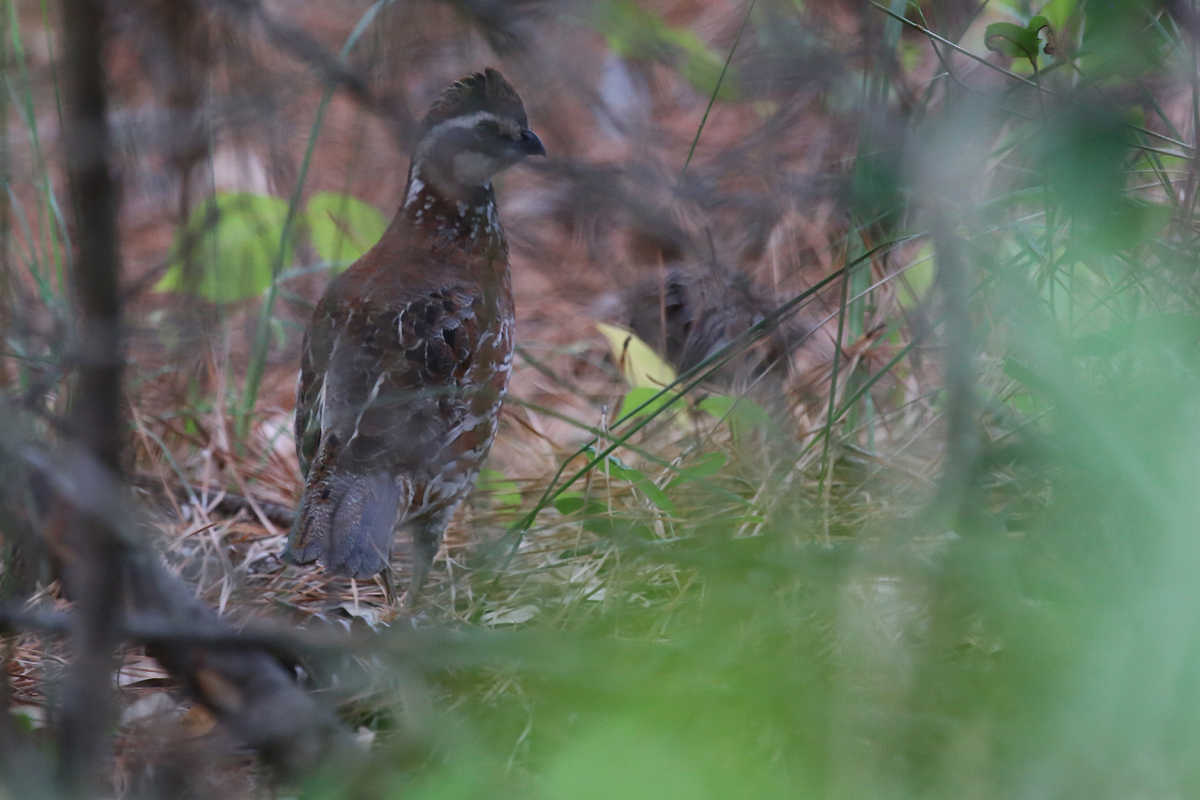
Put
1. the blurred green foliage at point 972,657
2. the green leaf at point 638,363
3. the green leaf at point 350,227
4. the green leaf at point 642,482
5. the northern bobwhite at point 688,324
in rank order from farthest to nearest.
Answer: the green leaf at point 350,227 < the green leaf at point 638,363 < the northern bobwhite at point 688,324 < the green leaf at point 642,482 < the blurred green foliage at point 972,657

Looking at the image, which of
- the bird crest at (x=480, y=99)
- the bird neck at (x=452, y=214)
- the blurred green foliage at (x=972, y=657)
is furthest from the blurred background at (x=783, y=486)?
the bird neck at (x=452, y=214)

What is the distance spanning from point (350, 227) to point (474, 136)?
108cm

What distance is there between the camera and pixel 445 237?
3.30 meters

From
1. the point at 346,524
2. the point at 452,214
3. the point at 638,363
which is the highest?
the point at 452,214

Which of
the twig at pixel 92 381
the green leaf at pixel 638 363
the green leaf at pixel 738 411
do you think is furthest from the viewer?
the green leaf at pixel 638 363

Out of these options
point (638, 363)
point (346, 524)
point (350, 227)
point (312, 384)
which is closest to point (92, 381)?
point (346, 524)

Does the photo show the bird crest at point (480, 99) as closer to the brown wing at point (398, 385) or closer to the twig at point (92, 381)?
the brown wing at point (398, 385)

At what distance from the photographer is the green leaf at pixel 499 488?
3072 millimetres

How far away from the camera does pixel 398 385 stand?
9.35 feet

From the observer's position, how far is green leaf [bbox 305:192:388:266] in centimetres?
401

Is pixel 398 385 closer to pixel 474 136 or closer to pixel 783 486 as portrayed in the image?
pixel 474 136

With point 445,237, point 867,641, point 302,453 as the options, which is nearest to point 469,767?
point 867,641

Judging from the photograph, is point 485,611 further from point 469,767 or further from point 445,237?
point 469,767

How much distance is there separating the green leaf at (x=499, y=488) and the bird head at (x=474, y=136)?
948 mm
